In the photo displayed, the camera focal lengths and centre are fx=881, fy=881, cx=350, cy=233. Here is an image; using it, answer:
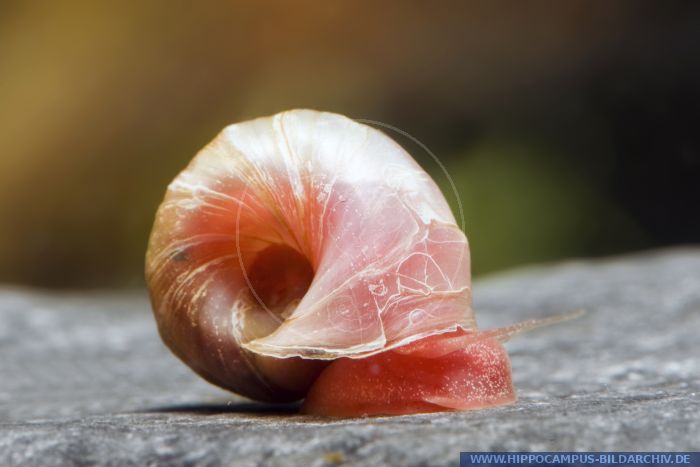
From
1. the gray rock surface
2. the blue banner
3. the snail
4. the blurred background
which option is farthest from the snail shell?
the blurred background

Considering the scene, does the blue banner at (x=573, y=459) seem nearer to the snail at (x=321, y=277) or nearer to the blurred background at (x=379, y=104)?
the snail at (x=321, y=277)

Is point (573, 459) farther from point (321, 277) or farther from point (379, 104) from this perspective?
point (379, 104)

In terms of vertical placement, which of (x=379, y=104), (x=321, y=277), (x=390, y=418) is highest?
(x=379, y=104)

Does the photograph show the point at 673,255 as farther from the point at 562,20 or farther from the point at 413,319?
the point at 413,319

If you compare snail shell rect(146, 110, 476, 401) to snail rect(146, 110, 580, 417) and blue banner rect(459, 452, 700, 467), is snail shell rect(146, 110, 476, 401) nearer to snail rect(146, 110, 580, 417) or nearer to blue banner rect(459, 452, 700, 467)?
snail rect(146, 110, 580, 417)

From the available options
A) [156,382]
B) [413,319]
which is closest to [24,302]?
[156,382]

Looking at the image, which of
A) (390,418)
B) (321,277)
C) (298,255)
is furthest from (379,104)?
(390,418)

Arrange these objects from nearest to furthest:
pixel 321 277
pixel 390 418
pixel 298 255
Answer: pixel 390 418 < pixel 321 277 < pixel 298 255
